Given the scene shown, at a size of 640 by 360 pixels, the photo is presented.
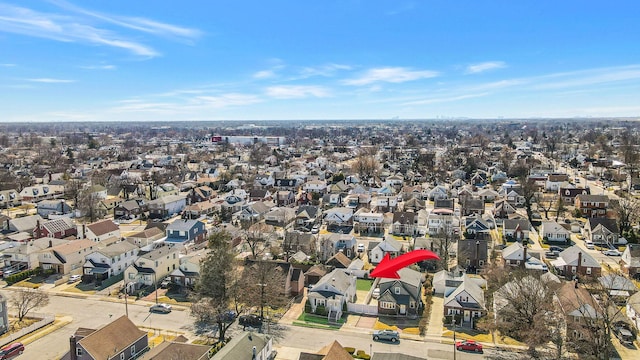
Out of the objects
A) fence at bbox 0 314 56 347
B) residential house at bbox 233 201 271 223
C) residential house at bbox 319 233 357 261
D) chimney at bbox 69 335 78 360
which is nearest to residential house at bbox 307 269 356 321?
residential house at bbox 319 233 357 261

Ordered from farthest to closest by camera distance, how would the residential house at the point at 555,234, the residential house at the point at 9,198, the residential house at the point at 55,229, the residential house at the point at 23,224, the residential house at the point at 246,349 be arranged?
the residential house at the point at 9,198 → the residential house at the point at 23,224 → the residential house at the point at 55,229 → the residential house at the point at 555,234 → the residential house at the point at 246,349

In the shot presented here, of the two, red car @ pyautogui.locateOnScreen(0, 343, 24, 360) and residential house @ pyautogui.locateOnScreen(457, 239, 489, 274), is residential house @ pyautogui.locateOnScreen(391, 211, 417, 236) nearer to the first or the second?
residential house @ pyautogui.locateOnScreen(457, 239, 489, 274)

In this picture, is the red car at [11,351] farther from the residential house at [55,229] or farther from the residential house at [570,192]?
the residential house at [570,192]

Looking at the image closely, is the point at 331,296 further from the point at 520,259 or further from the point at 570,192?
the point at 570,192

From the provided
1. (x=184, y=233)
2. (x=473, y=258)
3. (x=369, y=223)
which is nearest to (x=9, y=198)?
(x=184, y=233)

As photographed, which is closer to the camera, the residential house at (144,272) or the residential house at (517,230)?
the residential house at (144,272)

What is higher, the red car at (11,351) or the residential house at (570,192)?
the residential house at (570,192)

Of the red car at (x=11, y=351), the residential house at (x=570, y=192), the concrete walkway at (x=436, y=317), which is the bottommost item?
the concrete walkway at (x=436, y=317)

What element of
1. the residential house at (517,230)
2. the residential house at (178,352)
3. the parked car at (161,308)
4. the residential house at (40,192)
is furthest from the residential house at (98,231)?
the residential house at (517,230)

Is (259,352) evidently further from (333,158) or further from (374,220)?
(333,158)
